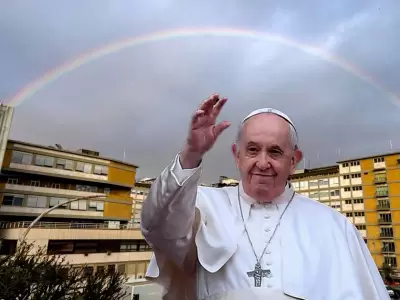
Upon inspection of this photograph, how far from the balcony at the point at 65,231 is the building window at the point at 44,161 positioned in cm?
644

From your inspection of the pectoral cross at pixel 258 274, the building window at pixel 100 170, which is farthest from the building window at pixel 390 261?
the pectoral cross at pixel 258 274

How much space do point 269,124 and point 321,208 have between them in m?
0.59

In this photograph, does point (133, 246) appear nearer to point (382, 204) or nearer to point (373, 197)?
point (373, 197)

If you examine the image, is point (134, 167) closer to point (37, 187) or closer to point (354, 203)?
point (37, 187)

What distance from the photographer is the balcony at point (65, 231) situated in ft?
82.0

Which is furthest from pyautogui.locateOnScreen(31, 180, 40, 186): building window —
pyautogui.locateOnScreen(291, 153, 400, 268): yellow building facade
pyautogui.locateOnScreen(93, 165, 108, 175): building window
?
pyautogui.locateOnScreen(291, 153, 400, 268): yellow building facade

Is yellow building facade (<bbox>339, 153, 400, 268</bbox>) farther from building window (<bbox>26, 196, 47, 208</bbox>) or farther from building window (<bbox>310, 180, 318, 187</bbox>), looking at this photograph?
building window (<bbox>26, 196, 47, 208</bbox>)

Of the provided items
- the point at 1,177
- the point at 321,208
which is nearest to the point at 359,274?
the point at 321,208

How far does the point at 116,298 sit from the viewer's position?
11.9m

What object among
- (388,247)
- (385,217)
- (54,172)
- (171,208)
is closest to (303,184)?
(385,217)

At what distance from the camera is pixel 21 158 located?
30969 mm

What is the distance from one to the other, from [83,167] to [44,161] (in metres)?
4.01

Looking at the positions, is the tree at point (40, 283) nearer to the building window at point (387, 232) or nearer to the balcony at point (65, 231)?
the balcony at point (65, 231)

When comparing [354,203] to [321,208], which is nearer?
[321,208]
